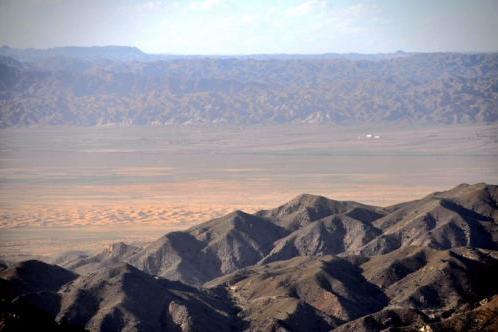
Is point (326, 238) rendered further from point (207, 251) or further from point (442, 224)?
point (207, 251)

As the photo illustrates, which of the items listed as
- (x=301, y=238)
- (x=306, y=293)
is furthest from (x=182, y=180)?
(x=306, y=293)

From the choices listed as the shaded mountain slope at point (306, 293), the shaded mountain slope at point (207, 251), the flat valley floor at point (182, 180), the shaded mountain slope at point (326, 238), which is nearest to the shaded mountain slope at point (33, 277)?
the shaded mountain slope at point (306, 293)

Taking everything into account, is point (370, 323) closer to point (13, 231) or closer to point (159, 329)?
point (159, 329)

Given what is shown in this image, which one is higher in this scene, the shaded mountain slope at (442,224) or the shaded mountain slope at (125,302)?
the shaded mountain slope at (125,302)

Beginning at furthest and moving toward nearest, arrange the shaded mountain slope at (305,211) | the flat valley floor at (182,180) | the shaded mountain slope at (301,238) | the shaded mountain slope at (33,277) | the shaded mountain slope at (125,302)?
the flat valley floor at (182,180), the shaded mountain slope at (305,211), the shaded mountain slope at (301,238), the shaded mountain slope at (33,277), the shaded mountain slope at (125,302)

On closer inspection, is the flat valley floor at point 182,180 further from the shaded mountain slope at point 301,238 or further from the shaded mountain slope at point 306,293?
the shaded mountain slope at point 306,293
